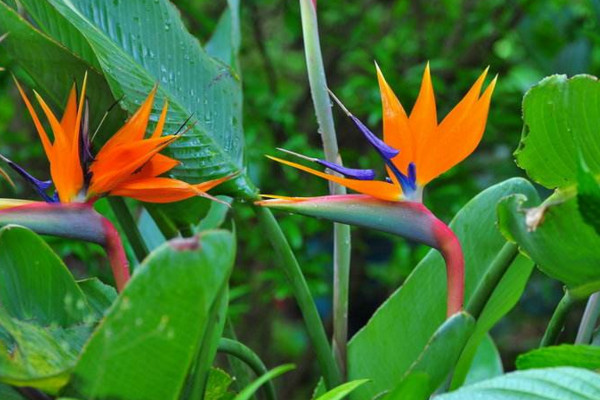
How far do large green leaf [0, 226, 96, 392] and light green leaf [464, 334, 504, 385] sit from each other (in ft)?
1.67

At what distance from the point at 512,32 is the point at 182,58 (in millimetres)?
1039

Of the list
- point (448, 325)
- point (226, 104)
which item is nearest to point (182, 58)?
point (226, 104)

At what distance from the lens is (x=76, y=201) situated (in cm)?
54

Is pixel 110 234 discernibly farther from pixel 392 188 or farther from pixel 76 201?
pixel 392 188

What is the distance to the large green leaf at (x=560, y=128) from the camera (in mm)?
545

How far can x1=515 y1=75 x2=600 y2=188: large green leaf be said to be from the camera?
545 mm

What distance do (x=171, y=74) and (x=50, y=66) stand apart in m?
0.09

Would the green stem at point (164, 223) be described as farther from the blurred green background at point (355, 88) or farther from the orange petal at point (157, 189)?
the blurred green background at point (355, 88)

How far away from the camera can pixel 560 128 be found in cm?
56

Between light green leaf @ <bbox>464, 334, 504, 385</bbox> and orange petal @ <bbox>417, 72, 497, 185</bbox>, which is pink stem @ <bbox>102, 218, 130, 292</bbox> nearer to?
orange petal @ <bbox>417, 72, 497, 185</bbox>

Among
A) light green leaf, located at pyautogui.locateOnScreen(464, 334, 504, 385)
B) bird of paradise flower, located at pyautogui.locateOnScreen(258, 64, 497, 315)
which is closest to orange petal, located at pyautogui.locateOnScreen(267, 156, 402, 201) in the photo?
bird of paradise flower, located at pyautogui.locateOnScreen(258, 64, 497, 315)

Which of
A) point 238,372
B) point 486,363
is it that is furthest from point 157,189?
point 486,363

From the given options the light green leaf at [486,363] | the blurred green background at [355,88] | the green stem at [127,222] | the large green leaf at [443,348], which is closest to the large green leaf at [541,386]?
the large green leaf at [443,348]

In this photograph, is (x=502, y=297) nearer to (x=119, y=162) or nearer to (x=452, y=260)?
(x=452, y=260)
